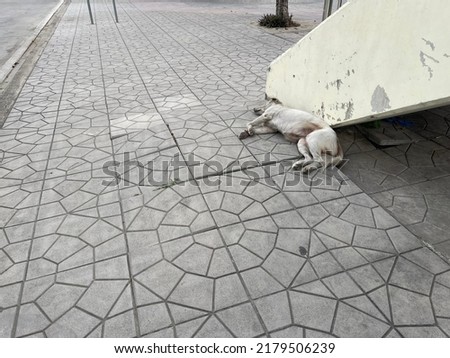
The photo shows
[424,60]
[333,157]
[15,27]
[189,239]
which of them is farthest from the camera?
[15,27]

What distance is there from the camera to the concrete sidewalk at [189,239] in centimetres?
220

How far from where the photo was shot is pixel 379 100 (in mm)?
3039

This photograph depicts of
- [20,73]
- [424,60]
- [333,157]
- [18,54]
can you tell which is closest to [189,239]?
[333,157]

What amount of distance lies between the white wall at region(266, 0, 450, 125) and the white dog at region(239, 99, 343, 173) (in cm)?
21

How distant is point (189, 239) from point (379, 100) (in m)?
2.21

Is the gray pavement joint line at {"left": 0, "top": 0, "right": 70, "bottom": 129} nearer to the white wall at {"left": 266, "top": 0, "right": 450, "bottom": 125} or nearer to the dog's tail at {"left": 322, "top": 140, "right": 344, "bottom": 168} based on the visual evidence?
the white wall at {"left": 266, "top": 0, "right": 450, "bottom": 125}

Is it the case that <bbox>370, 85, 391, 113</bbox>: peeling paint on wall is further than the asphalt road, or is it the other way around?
the asphalt road

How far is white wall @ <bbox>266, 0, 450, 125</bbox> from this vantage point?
7.80 feet

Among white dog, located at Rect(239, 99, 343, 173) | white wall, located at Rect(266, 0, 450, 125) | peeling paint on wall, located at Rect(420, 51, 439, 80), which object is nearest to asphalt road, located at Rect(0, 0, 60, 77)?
white dog, located at Rect(239, 99, 343, 173)

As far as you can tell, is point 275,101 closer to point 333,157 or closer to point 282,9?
point 333,157

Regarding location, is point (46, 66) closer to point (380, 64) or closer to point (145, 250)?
point (145, 250)

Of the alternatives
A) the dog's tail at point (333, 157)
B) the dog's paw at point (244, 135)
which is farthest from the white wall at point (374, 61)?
the dog's paw at point (244, 135)

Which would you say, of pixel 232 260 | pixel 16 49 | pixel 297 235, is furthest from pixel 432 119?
pixel 16 49

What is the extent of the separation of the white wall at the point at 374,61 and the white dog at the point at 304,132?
21 cm
